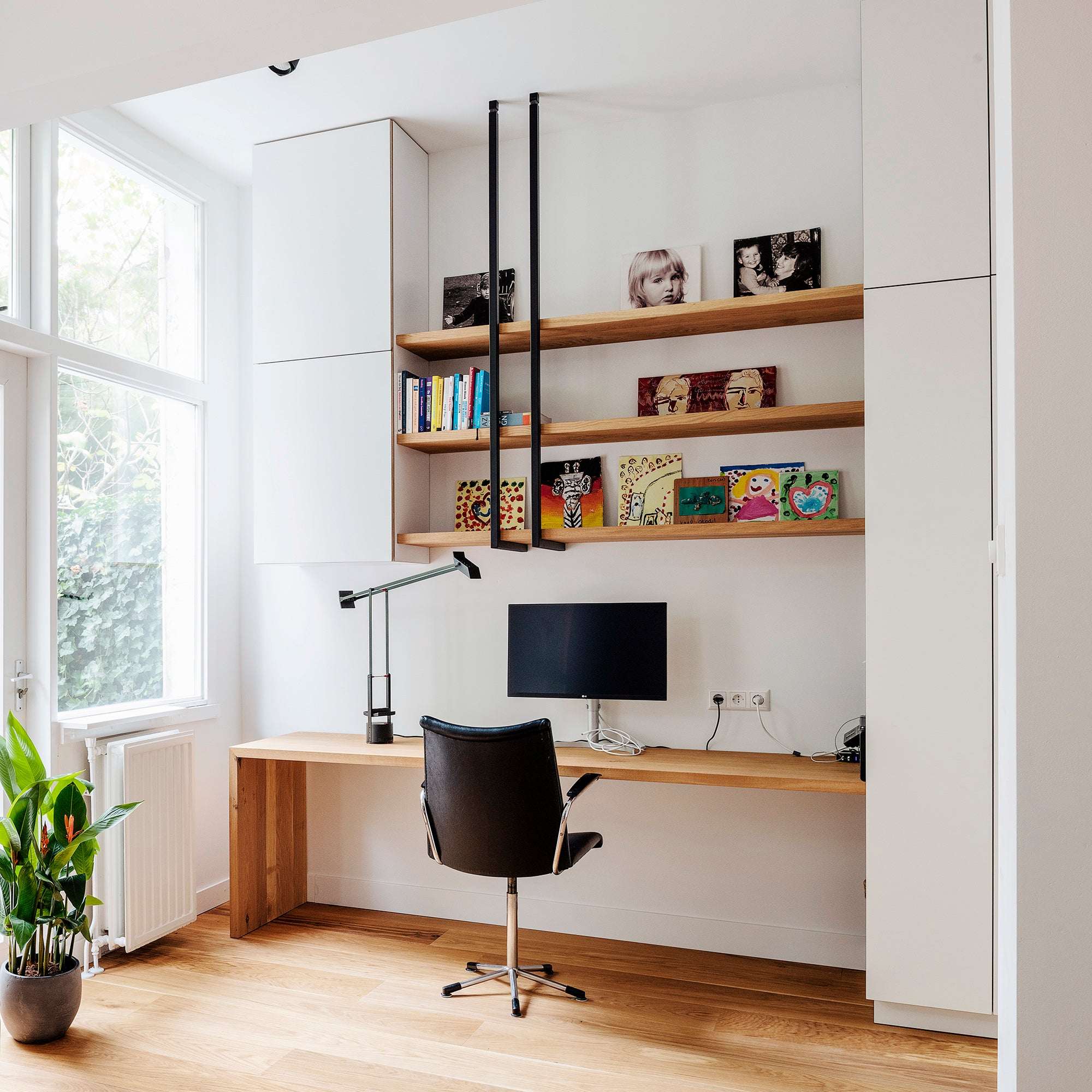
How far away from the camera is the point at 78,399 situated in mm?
3232

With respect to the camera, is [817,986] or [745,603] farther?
[745,603]

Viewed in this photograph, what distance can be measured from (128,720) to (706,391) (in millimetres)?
2413

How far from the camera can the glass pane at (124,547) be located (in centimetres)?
317

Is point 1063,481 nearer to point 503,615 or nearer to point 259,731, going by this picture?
point 503,615

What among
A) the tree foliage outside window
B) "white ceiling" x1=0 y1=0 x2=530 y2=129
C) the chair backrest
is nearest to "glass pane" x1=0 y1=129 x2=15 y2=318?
the tree foliage outside window

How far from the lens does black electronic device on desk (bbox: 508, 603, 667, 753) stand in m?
3.19

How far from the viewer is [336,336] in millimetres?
3475

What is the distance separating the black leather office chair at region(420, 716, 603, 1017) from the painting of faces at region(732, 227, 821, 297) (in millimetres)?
1727

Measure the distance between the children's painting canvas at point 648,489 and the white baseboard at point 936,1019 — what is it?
1686mm

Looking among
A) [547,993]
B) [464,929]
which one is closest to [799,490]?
[547,993]

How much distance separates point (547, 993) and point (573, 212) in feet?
9.19

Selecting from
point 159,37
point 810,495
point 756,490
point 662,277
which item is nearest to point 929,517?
point 810,495

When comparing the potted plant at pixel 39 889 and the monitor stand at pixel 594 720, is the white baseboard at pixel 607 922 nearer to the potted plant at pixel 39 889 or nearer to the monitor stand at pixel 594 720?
the monitor stand at pixel 594 720

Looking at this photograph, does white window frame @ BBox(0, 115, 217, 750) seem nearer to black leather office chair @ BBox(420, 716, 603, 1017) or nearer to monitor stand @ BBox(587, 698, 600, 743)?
black leather office chair @ BBox(420, 716, 603, 1017)
